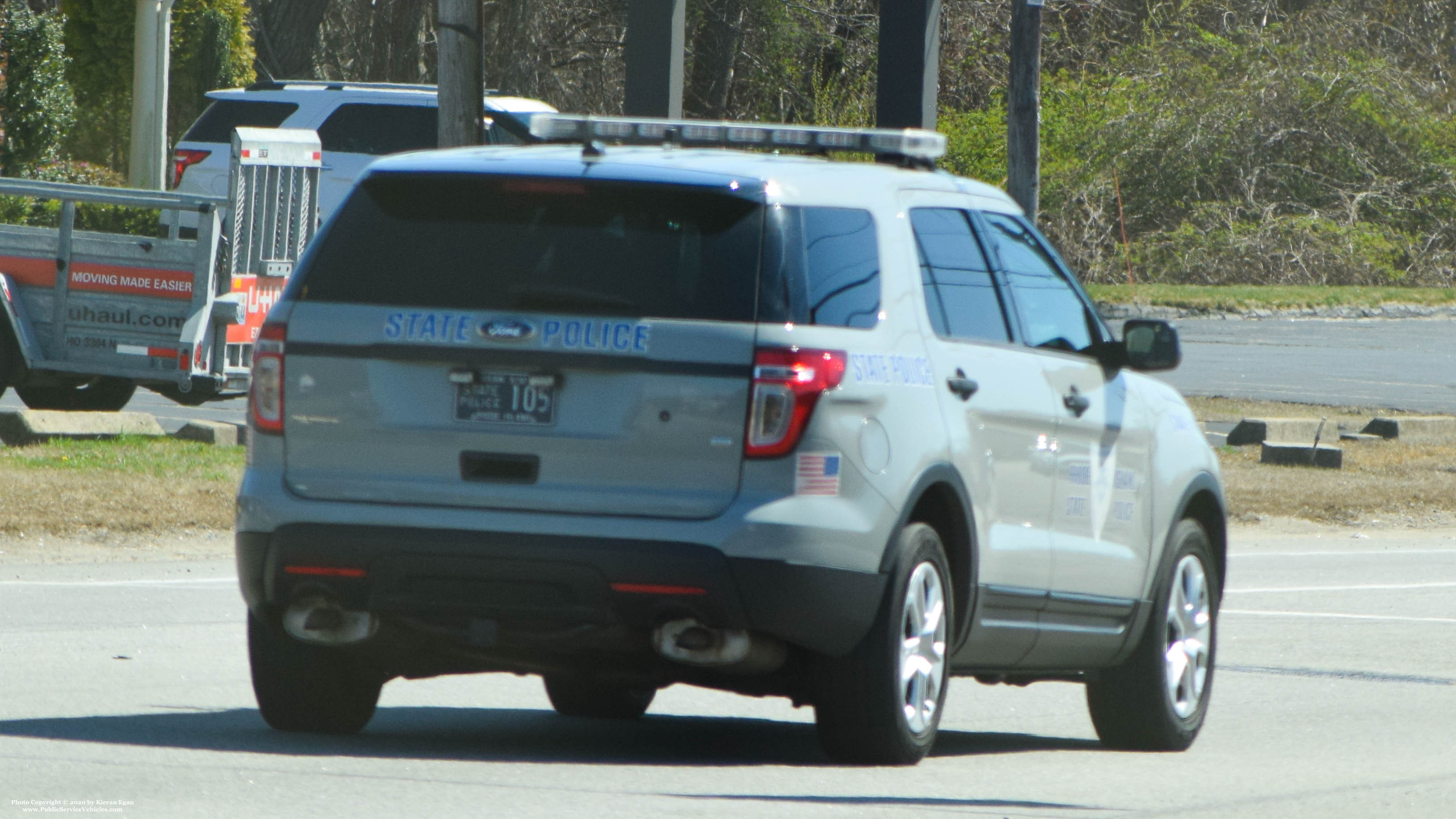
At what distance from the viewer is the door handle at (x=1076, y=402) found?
7.45 metres

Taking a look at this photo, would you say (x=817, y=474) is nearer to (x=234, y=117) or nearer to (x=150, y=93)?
(x=234, y=117)

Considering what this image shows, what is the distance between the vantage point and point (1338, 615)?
1207 cm

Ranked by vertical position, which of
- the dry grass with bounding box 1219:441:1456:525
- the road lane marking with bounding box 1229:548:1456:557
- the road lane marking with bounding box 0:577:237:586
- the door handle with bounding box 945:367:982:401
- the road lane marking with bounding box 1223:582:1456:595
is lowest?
the road lane marking with bounding box 1229:548:1456:557

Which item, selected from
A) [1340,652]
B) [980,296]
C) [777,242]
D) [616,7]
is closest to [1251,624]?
[1340,652]

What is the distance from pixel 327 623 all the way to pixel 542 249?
3.94 ft

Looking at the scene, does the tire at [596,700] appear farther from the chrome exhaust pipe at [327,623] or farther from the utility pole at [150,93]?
the utility pole at [150,93]

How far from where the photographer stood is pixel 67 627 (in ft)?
32.1

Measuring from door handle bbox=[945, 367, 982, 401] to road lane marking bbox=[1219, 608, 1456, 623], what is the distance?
17.9 feet

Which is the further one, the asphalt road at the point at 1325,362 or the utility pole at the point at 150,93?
the utility pole at the point at 150,93

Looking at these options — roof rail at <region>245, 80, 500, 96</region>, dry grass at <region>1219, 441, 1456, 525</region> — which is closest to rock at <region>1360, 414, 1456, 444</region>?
dry grass at <region>1219, 441, 1456, 525</region>

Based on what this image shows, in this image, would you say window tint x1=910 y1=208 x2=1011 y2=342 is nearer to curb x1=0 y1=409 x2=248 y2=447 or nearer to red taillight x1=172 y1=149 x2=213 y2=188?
curb x1=0 y1=409 x2=248 y2=447

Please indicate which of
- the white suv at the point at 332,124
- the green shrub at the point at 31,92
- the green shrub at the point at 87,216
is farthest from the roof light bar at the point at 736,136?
the green shrub at the point at 31,92

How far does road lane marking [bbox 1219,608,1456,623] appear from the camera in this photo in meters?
12.0

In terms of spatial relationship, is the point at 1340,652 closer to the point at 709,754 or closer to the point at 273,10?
the point at 709,754
